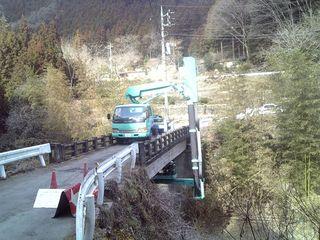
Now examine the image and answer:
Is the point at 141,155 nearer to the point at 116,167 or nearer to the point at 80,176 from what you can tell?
the point at 80,176

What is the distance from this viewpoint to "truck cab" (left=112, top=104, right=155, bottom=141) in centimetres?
2031

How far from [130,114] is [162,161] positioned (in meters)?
3.88

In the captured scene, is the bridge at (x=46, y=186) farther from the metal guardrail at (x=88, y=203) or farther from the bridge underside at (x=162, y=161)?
the metal guardrail at (x=88, y=203)

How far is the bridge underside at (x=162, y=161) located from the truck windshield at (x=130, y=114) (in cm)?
227

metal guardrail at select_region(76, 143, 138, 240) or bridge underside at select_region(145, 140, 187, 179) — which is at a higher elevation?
metal guardrail at select_region(76, 143, 138, 240)

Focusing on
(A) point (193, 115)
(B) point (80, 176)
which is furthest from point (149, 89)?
(B) point (80, 176)

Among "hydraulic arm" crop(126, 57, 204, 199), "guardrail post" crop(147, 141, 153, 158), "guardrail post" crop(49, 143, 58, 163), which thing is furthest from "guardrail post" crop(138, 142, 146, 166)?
"hydraulic arm" crop(126, 57, 204, 199)

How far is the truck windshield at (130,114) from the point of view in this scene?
20367mm

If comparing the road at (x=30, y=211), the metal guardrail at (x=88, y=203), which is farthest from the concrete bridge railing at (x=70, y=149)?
the metal guardrail at (x=88, y=203)

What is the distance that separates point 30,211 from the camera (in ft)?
26.7

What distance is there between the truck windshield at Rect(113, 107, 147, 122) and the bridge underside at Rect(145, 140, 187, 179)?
2.27 meters

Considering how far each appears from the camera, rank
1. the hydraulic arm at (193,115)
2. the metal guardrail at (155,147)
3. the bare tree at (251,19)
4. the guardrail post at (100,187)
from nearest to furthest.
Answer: the guardrail post at (100,187) → the metal guardrail at (155,147) → the hydraulic arm at (193,115) → the bare tree at (251,19)

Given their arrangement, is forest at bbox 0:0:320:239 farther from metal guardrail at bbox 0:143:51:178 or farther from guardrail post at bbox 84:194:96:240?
metal guardrail at bbox 0:143:51:178


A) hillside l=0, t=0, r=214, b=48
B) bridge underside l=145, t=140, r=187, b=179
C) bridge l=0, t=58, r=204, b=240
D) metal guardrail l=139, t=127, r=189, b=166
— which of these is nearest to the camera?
bridge l=0, t=58, r=204, b=240
